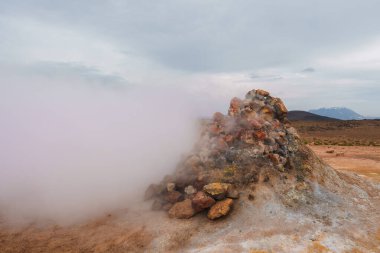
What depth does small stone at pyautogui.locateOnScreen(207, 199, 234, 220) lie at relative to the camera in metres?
8.29

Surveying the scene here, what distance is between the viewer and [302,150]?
34.1 feet

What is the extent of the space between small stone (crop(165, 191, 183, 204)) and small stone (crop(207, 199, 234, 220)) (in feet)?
4.02

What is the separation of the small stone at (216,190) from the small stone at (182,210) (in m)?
0.65

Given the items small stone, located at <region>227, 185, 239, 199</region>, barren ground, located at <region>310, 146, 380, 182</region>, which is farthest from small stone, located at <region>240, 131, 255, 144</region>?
barren ground, located at <region>310, 146, 380, 182</region>

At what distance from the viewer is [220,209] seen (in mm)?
8359

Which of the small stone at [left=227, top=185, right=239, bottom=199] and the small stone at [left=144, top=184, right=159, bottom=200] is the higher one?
the small stone at [left=227, top=185, right=239, bottom=199]

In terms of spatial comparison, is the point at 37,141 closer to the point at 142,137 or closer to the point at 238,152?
the point at 142,137

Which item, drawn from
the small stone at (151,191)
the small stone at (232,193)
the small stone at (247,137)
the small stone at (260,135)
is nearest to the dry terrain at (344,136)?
the small stone at (260,135)

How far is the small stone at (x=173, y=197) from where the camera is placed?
9.33m

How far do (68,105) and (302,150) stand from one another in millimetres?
10661

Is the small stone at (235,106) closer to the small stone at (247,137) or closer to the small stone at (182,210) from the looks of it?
the small stone at (247,137)

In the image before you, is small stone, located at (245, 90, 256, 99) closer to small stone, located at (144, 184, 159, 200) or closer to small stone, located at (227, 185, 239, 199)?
small stone, located at (227, 185, 239, 199)

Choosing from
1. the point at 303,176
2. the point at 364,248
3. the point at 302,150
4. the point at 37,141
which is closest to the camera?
the point at 364,248

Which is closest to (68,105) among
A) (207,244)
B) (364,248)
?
(207,244)
